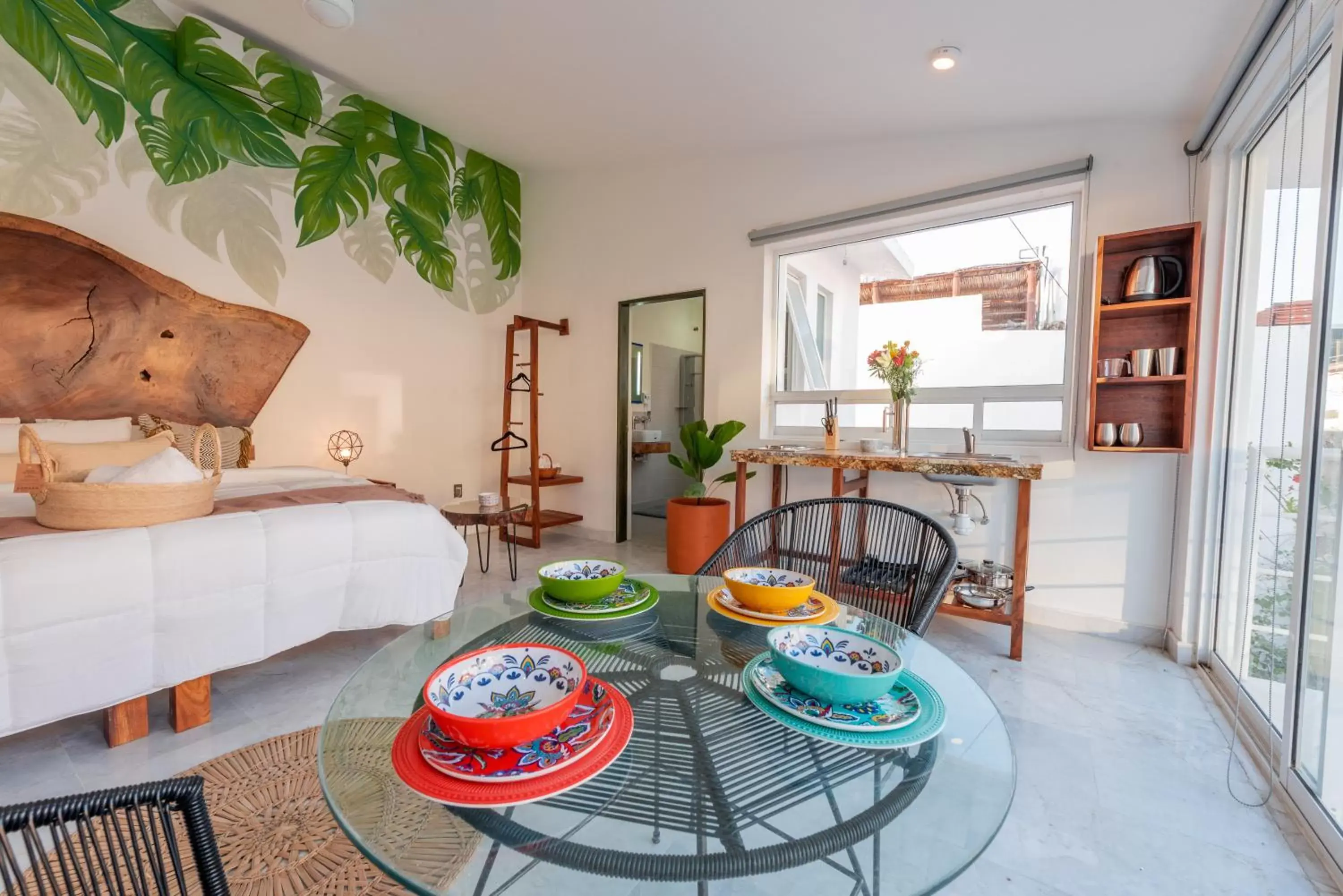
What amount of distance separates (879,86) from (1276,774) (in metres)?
2.93

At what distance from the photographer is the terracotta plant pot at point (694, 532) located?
3.54 m

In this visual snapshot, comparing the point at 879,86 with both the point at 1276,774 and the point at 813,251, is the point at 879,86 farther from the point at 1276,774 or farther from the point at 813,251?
the point at 1276,774

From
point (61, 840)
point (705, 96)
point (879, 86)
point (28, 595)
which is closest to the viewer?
point (61, 840)

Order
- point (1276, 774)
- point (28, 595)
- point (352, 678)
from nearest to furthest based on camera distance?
point (352, 678) → point (28, 595) → point (1276, 774)

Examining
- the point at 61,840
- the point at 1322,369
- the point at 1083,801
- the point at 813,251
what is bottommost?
the point at 1083,801

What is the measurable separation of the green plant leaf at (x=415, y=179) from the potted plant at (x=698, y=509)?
2.63m

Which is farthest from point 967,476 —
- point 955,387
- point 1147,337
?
point 1147,337

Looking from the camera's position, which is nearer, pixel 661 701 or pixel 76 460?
pixel 661 701

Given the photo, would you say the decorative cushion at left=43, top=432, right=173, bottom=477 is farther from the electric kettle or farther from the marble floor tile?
the electric kettle

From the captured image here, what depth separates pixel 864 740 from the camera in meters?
0.68

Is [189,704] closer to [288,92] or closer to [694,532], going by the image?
[694,532]

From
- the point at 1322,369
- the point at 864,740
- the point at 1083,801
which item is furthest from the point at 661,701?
the point at 1322,369

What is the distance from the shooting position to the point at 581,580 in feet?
3.64

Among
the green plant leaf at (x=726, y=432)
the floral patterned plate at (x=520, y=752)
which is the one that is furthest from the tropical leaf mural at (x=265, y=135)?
the floral patterned plate at (x=520, y=752)
